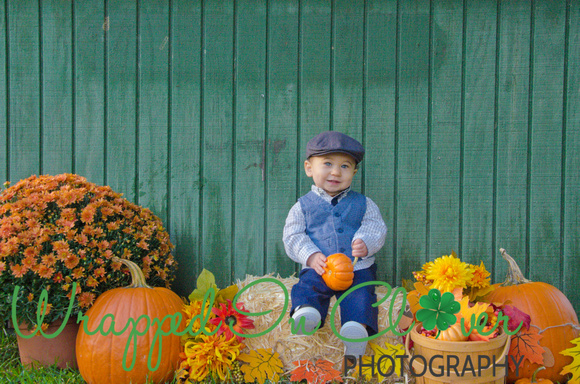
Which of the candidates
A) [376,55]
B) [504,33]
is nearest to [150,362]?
[376,55]

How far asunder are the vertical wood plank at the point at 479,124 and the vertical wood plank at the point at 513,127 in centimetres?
6

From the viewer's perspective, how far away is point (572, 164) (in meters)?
2.98

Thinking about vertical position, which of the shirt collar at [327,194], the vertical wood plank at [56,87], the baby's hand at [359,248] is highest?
the vertical wood plank at [56,87]

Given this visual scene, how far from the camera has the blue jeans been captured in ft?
7.36

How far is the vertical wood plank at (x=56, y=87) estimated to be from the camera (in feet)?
10.1

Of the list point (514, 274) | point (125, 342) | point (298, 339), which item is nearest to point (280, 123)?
point (298, 339)

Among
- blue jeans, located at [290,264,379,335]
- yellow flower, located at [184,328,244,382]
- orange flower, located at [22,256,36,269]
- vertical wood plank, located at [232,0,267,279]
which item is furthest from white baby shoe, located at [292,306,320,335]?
orange flower, located at [22,256,36,269]

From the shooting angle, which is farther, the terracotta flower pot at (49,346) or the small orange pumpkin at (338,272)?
the terracotta flower pot at (49,346)

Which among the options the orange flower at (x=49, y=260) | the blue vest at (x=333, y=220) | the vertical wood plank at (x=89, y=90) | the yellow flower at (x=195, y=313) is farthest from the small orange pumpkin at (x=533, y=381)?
the vertical wood plank at (x=89, y=90)

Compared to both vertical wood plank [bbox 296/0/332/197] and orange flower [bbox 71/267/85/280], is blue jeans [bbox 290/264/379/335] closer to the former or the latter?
vertical wood plank [bbox 296/0/332/197]

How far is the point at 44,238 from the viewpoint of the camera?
7.57 ft

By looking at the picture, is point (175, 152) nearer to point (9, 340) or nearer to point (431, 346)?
point (9, 340)

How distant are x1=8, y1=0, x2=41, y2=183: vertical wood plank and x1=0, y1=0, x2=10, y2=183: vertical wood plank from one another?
34 mm

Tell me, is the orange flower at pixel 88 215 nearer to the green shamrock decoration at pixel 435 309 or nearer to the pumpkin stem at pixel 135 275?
the pumpkin stem at pixel 135 275
